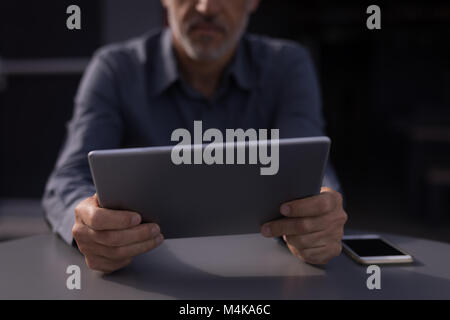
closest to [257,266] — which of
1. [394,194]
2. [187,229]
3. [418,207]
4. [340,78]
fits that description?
[187,229]

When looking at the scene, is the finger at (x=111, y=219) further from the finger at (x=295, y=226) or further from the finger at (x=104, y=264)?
the finger at (x=295, y=226)

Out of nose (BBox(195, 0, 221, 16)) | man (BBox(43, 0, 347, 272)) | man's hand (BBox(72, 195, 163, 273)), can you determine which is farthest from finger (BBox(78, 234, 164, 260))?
nose (BBox(195, 0, 221, 16))

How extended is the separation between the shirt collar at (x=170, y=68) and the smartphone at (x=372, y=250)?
746mm

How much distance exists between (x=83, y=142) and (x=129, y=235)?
0.59 metres

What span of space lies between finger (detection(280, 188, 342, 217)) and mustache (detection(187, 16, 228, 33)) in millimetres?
821

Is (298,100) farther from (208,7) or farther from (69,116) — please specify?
(69,116)

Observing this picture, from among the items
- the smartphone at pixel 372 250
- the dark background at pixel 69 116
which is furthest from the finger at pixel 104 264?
the dark background at pixel 69 116

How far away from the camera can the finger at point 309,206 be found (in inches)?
30.8

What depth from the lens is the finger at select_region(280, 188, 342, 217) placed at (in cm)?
78

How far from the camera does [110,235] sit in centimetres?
76

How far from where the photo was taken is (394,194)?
223 inches

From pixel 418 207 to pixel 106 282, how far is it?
4298 millimetres

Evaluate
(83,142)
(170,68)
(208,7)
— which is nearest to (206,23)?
(208,7)
